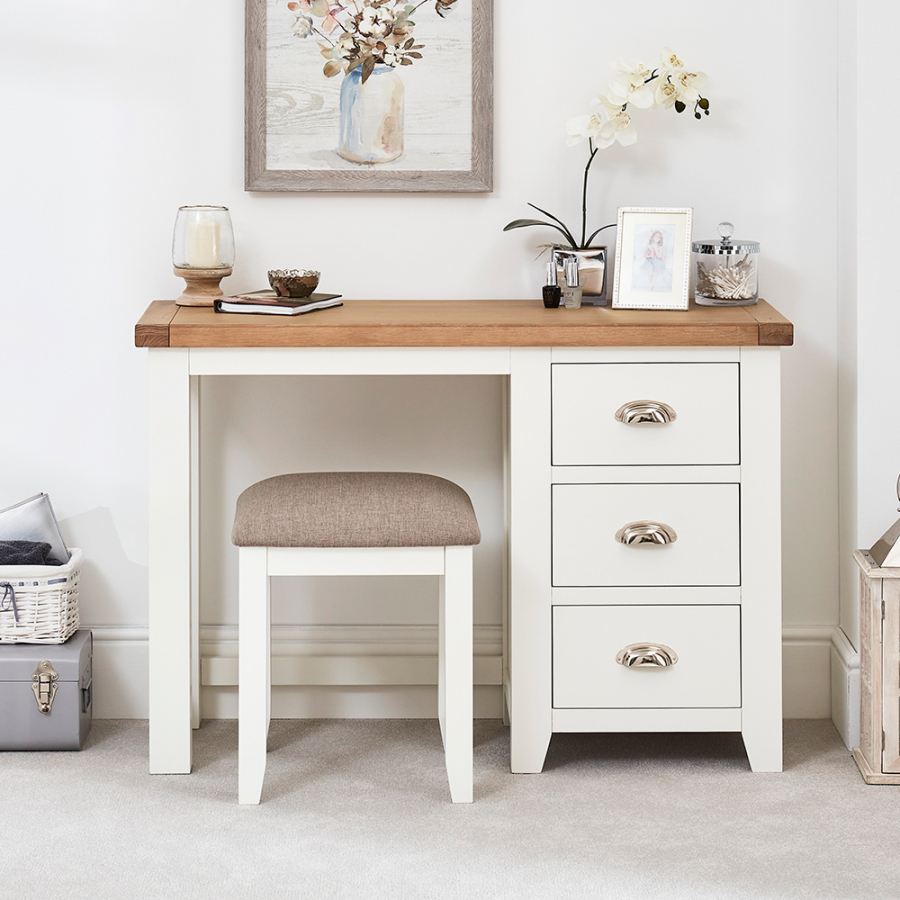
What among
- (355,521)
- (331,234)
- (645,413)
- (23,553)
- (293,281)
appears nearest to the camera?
(355,521)

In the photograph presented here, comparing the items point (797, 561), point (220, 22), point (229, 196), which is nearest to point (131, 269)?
point (229, 196)

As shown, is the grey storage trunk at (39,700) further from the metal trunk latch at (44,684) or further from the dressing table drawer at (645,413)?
the dressing table drawer at (645,413)

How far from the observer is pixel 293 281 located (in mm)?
2127

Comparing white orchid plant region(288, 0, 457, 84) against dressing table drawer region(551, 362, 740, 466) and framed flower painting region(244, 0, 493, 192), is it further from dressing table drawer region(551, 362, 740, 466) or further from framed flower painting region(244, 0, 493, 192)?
dressing table drawer region(551, 362, 740, 466)

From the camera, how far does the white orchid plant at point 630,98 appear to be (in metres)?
2.20

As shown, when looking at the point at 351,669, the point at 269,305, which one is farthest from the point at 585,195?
the point at 351,669

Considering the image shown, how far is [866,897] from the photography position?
1.65m

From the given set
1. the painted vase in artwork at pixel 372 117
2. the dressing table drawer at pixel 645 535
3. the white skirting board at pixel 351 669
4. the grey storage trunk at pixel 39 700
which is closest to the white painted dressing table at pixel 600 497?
the dressing table drawer at pixel 645 535

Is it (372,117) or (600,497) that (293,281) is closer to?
(372,117)

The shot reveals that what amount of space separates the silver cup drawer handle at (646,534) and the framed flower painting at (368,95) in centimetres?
79

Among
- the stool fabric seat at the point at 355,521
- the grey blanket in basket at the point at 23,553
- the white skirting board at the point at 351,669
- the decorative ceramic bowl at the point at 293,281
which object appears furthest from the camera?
the white skirting board at the point at 351,669

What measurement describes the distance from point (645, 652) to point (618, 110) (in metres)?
1.05

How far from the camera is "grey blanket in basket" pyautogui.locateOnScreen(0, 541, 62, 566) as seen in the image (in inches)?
87.7

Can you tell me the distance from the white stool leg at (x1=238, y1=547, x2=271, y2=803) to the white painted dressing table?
18cm
